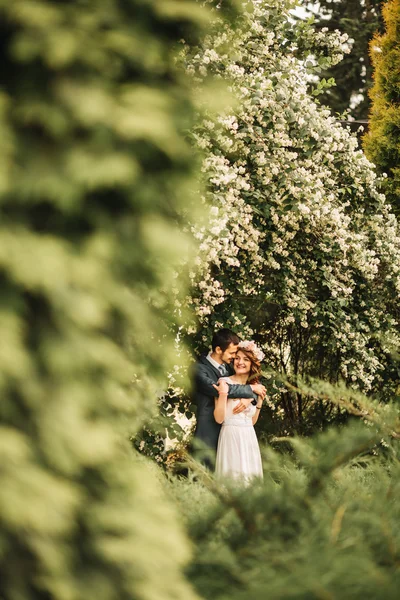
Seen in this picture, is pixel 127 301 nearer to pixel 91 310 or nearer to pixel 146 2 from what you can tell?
pixel 91 310

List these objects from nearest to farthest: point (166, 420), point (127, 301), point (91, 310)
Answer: point (91, 310), point (127, 301), point (166, 420)

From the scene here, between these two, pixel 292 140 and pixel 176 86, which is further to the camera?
pixel 292 140

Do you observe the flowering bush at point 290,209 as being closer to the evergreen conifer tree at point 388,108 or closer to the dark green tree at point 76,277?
the evergreen conifer tree at point 388,108

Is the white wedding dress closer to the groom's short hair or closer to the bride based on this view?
the bride

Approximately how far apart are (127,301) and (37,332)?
186mm

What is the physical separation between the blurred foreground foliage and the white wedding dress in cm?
391

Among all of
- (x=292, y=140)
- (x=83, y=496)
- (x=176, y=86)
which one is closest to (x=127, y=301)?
(x=83, y=496)

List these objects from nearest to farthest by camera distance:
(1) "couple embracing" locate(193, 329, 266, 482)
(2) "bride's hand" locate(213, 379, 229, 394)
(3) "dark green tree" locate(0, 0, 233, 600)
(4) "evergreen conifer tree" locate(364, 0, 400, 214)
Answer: (3) "dark green tree" locate(0, 0, 233, 600), (2) "bride's hand" locate(213, 379, 229, 394), (1) "couple embracing" locate(193, 329, 266, 482), (4) "evergreen conifer tree" locate(364, 0, 400, 214)

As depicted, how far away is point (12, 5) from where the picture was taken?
1.18m

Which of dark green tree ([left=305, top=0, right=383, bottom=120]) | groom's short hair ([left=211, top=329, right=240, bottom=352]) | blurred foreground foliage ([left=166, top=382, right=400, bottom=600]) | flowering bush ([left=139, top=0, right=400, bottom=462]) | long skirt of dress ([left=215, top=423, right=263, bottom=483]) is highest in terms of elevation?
dark green tree ([left=305, top=0, right=383, bottom=120])

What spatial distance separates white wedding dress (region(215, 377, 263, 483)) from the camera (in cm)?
562

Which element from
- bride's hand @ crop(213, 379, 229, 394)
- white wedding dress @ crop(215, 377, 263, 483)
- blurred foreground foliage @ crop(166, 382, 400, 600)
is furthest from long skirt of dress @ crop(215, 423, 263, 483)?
blurred foreground foliage @ crop(166, 382, 400, 600)

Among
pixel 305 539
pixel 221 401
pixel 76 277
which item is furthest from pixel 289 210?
pixel 76 277

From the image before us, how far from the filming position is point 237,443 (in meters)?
5.65
